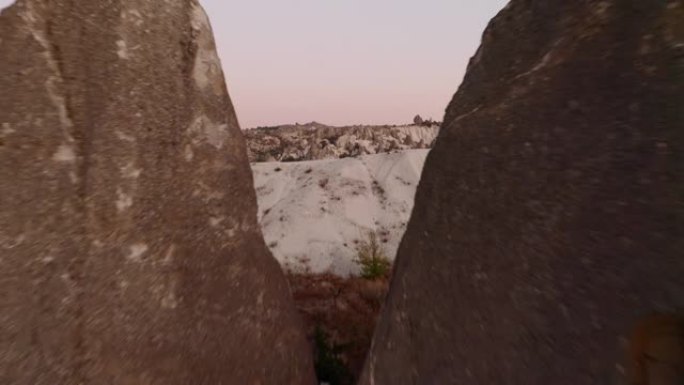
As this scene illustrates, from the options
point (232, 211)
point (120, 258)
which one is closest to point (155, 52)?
point (232, 211)

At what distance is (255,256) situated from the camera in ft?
15.7

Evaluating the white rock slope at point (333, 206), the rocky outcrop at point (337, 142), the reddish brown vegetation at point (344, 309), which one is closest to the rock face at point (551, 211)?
the reddish brown vegetation at point (344, 309)

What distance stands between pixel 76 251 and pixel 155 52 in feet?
6.05

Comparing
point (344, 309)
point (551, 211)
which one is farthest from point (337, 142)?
point (551, 211)

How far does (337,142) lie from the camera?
1388 inches

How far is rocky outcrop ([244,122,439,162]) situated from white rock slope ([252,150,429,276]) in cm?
1171

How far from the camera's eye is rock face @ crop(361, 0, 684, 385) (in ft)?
8.11

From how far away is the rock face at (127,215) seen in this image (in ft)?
12.0

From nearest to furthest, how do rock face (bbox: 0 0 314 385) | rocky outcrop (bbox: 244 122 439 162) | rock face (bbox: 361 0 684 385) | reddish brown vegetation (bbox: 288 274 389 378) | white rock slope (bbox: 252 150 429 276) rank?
rock face (bbox: 361 0 684 385), rock face (bbox: 0 0 314 385), reddish brown vegetation (bbox: 288 274 389 378), white rock slope (bbox: 252 150 429 276), rocky outcrop (bbox: 244 122 439 162)

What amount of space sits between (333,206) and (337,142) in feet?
68.9

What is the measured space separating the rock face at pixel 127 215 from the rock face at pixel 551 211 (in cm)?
130

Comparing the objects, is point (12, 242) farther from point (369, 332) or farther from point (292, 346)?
point (369, 332)

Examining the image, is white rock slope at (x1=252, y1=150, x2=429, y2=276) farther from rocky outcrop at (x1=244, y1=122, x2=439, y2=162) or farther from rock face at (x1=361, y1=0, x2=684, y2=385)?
rocky outcrop at (x1=244, y1=122, x2=439, y2=162)

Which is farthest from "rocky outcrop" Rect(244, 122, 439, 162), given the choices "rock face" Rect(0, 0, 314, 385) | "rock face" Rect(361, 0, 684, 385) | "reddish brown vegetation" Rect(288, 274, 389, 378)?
"rock face" Rect(361, 0, 684, 385)
